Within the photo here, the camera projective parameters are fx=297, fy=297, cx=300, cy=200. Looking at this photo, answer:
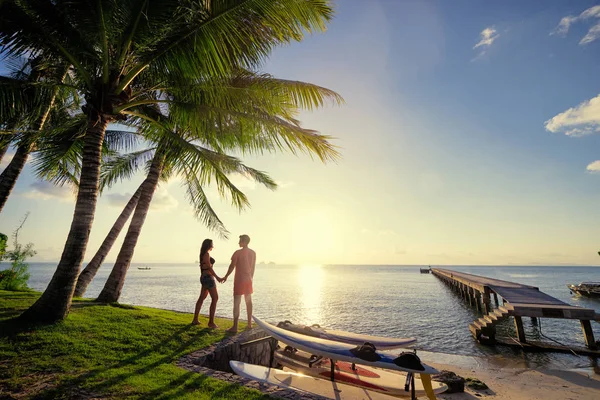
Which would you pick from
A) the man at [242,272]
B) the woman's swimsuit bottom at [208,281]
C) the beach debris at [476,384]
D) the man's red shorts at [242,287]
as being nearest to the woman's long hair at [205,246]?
the woman's swimsuit bottom at [208,281]

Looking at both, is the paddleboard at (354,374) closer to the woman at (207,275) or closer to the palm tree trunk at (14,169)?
the woman at (207,275)

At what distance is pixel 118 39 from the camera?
6648 mm

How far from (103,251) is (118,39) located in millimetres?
7528

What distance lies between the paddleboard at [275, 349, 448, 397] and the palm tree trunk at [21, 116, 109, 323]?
5128 mm

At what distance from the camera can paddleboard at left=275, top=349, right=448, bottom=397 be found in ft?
19.4

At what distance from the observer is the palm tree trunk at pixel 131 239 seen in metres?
9.87

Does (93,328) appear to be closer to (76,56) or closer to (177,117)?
(177,117)

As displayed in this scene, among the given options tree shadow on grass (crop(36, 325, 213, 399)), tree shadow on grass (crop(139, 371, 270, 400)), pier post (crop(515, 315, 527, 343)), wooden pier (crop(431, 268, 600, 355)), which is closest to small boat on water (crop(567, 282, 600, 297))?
wooden pier (crop(431, 268, 600, 355))

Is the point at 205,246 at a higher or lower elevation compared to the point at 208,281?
higher

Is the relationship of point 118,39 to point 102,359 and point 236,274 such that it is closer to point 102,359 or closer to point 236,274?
point 236,274

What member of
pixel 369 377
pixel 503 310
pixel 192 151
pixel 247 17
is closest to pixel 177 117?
pixel 192 151

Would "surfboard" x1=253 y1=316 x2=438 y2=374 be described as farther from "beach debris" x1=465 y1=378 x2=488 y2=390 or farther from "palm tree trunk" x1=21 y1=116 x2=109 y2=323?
"palm tree trunk" x1=21 y1=116 x2=109 y2=323

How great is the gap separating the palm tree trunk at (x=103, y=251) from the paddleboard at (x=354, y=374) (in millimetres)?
7590

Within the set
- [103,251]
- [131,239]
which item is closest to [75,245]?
[131,239]
